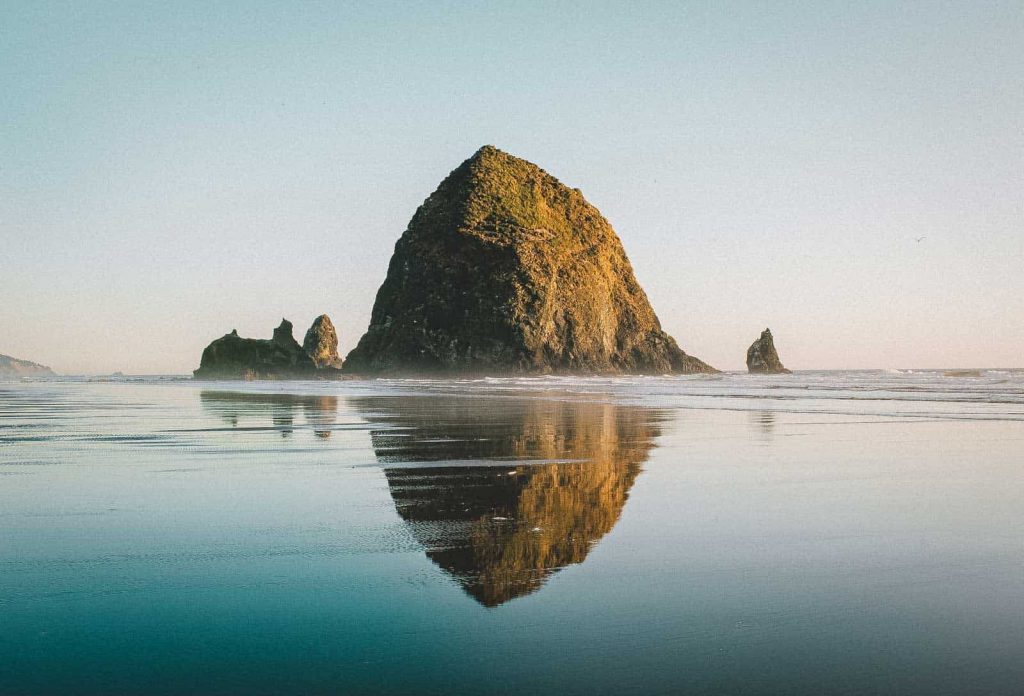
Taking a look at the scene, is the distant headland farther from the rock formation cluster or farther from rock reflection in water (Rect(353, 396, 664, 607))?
rock reflection in water (Rect(353, 396, 664, 607))

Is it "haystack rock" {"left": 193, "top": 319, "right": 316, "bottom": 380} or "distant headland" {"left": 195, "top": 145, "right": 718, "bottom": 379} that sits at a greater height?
"distant headland" {"left": 195, "top": 145, "right": 718, "bottom": 379}

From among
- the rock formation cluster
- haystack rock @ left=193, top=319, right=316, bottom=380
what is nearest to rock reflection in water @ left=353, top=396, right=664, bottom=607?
the rock formation cluster

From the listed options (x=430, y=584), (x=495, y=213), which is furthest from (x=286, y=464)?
(x=495, y=213)

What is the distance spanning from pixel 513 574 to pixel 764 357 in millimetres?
119217

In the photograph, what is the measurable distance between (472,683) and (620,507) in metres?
3.71

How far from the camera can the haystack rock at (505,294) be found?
103m

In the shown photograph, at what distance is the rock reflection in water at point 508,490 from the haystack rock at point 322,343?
117 m

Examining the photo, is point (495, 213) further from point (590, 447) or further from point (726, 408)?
point (590, 447)

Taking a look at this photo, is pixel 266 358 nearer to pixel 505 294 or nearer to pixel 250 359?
pixel 250 359

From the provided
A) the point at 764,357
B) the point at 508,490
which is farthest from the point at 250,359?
the point at 508,490

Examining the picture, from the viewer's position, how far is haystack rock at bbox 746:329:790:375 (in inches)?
4572

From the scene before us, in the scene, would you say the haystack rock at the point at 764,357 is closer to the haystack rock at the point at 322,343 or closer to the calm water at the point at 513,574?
the haystack rock at the point at 322,343

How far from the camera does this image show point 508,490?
7309 millimetres

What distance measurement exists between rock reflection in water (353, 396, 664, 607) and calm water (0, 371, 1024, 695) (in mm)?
38
